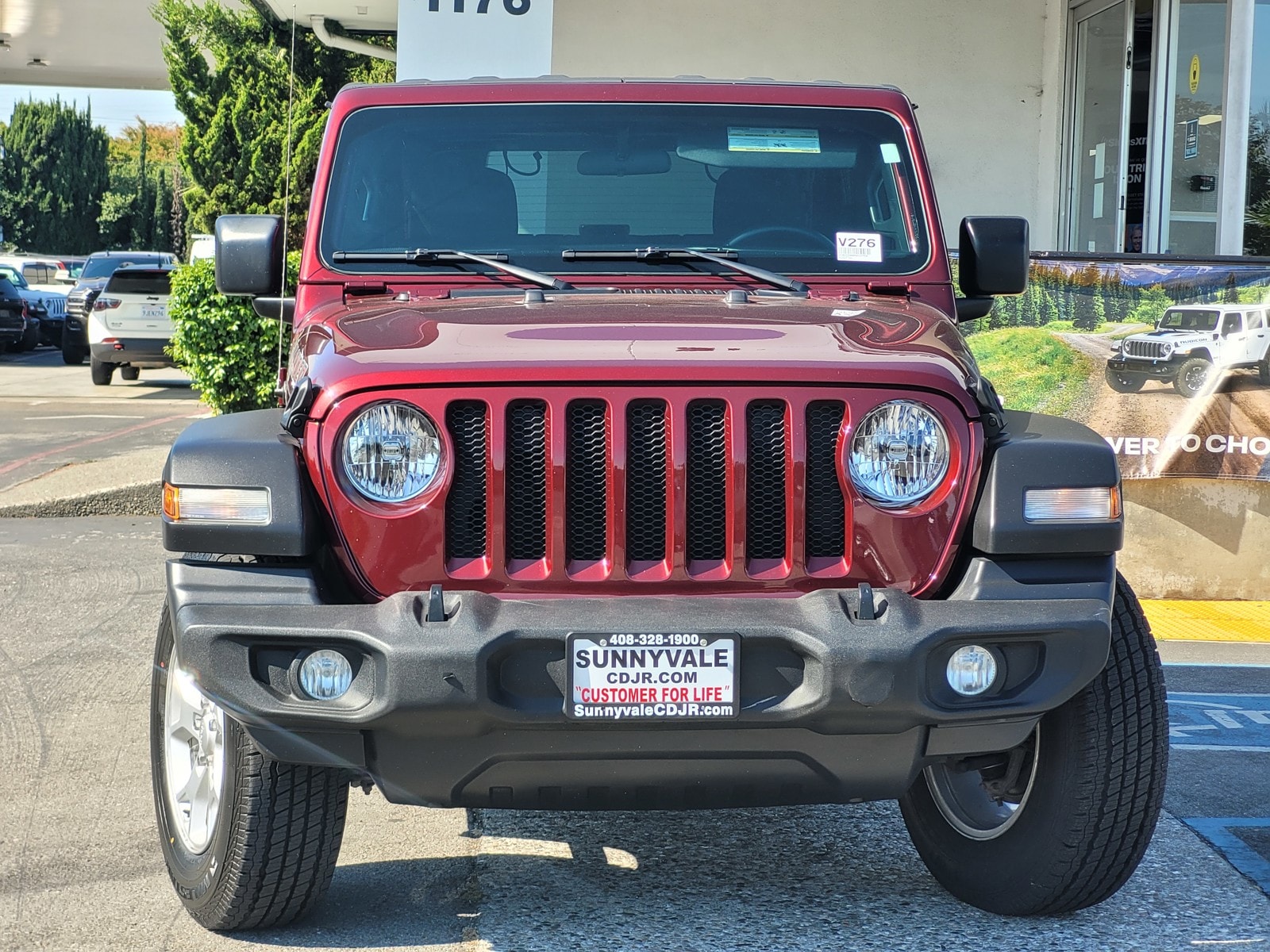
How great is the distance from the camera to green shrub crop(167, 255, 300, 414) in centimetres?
1130

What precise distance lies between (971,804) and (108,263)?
1071 inches

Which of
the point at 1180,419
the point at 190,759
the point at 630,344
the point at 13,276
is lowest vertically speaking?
the point at 190,759

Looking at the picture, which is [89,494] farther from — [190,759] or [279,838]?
[279,838]

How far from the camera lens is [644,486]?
3.16 m

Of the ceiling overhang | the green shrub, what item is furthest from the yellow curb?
the ceiling overhang

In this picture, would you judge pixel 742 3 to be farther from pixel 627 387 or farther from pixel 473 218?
pixel 627 387

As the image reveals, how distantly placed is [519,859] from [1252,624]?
185 inches

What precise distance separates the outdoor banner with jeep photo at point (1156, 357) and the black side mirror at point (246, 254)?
4485 mm

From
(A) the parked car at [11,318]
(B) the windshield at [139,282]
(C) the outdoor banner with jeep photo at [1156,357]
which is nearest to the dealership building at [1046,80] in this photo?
(C) the outdoor banner with jeep photo at [1156,357]

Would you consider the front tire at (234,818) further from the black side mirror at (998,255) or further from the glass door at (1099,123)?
the glass door at (1099,123)

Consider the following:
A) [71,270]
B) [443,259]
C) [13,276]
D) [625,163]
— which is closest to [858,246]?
[625,163]

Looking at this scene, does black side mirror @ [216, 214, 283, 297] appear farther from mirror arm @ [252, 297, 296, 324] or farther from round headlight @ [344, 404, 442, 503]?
round headlight @ [344, 404, 442, 503]

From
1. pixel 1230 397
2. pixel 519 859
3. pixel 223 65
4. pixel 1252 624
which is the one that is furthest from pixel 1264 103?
pixel 223 65

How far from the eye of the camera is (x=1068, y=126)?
1094 cm
